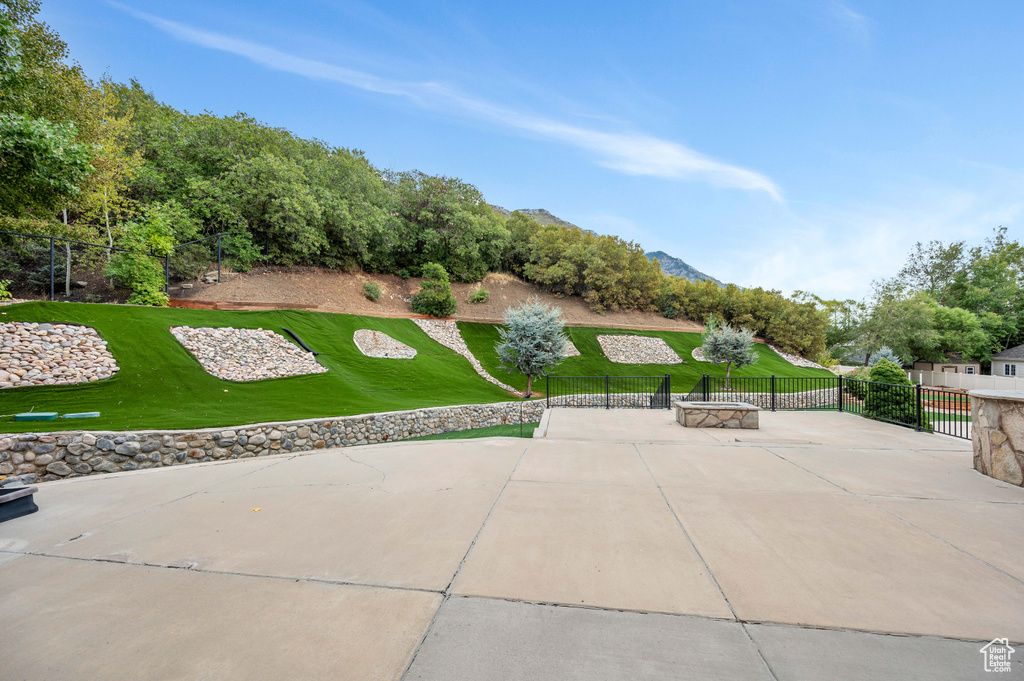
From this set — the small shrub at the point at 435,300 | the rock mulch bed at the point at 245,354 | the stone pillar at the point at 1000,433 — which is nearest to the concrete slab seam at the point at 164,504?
the rock mulch bed at the point at 245,354

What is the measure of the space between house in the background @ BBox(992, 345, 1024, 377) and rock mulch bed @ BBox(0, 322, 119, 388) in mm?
56657

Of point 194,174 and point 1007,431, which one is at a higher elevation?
point 194,174

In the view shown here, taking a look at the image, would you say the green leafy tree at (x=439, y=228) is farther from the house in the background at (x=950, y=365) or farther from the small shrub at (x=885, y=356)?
the house in the background at (x=950, y=365)

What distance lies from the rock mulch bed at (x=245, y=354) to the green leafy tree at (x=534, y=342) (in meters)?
8.05

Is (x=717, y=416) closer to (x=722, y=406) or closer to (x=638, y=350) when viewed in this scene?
Result: (x=722, y=406)

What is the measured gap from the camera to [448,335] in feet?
77.7

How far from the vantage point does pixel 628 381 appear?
22328 millimetres

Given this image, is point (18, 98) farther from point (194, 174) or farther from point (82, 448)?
point (194, 174)

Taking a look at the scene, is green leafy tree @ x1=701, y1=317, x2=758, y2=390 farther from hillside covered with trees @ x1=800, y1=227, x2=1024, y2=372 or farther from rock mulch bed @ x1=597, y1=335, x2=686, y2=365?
hillside covered with trees @ x1=800, y1=227, x2=1024, y2=372

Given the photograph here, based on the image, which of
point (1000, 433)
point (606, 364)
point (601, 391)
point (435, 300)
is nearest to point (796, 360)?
point (606, 364)

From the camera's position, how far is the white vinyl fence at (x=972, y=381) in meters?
22.8

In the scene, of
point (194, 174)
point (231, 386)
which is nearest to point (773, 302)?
point (231, 386)

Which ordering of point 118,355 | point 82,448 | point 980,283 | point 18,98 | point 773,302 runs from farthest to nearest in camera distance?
point 980,283, point 773,302, point 118,355, point 18,98, point 82,448

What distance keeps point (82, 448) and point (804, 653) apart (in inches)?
394
